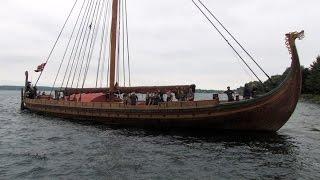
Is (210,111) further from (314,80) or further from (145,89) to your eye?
(314,80)

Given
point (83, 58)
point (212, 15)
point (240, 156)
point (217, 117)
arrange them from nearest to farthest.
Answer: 1. point (240, 156)
2. point (217, 117)
3. point (212, 15)
4. point (83, 58)

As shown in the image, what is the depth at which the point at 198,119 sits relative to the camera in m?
30.0

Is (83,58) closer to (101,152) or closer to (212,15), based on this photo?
(212,15)

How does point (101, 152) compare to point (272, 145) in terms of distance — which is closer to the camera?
point (101, 152)

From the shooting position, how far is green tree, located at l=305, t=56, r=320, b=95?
4151 inches

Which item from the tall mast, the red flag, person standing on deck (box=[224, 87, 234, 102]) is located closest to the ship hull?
person standing on deck (box=[224, 87, 234, 102])

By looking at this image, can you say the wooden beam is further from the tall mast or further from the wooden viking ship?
the tall mast

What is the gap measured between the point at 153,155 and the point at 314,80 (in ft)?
309

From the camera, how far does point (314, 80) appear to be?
4222 inches

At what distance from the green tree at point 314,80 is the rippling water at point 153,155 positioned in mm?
78272

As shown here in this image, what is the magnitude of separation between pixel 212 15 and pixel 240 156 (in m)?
14.2

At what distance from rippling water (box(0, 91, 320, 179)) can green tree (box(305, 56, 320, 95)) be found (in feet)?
257

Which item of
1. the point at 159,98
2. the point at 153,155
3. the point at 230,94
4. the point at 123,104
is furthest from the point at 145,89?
the point at 153,155

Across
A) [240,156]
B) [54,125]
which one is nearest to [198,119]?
[240,156]
